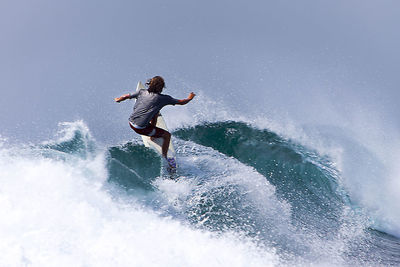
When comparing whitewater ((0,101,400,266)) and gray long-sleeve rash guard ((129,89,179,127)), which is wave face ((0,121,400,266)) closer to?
whitewater ((0,101,400,266))

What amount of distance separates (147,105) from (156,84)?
0.97 ft

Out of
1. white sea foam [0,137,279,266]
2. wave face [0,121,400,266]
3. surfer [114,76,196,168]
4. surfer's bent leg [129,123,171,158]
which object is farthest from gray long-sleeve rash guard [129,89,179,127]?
white sea foam [0,137,279,266]

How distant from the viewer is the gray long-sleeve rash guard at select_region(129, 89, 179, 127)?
446 centimetres

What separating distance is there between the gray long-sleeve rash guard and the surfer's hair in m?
0.05

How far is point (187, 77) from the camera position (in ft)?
21.9

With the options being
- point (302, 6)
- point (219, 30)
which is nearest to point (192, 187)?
point (219, 30)

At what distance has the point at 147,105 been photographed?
14.7 ft

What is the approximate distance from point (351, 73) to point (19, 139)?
5899mm

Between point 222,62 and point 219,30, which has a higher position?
point 219,30

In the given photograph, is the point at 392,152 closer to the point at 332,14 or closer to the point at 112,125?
the point at 332,14

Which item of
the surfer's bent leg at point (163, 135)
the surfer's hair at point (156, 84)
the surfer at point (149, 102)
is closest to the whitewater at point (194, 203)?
the surfer's bent leg at point (163, 135)

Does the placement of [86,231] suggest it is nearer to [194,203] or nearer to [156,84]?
[194,203]

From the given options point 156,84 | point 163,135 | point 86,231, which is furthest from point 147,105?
point 86,231

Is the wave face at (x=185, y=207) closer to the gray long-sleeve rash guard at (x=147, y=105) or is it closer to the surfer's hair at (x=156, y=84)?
the gray long-sleeve rash guard at (x=147, y=105)
